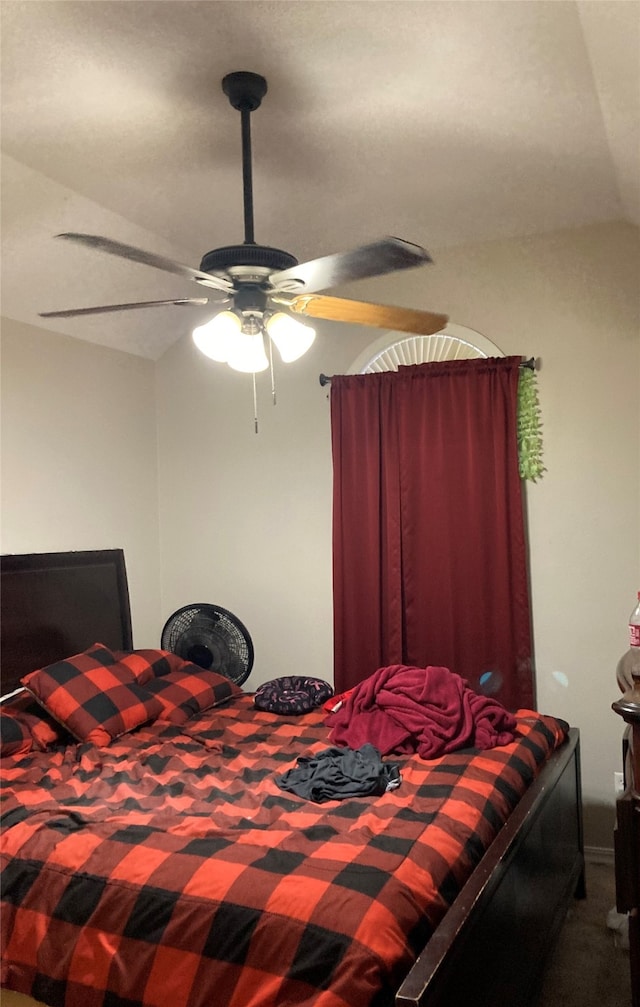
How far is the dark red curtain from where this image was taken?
3.41 meters

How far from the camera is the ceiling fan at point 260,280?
1.96 metres

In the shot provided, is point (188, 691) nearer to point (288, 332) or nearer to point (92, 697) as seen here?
point (92, 697)

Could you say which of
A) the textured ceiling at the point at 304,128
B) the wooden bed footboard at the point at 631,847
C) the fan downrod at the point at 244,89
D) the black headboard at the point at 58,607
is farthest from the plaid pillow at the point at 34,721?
the fan downrod at the point at 244,89

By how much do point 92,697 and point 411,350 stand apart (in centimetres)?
221

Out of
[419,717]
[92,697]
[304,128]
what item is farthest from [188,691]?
[304,128]

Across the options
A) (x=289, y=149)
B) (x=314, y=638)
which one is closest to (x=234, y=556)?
(x=314, y=638)

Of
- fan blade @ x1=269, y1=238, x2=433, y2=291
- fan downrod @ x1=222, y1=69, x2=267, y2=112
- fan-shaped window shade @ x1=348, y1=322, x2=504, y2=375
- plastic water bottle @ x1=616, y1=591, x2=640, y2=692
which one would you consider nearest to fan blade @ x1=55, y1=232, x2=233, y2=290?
fan blade @ x1=269, y1=238, x2=433, y2=291

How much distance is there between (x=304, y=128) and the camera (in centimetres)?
245

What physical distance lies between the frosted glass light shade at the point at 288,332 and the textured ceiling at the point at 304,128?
2.15ft

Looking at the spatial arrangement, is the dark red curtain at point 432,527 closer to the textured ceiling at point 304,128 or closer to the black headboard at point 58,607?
the textured ceiling at point 304,128

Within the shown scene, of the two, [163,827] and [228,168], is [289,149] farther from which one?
[163,827]

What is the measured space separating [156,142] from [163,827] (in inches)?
83.3

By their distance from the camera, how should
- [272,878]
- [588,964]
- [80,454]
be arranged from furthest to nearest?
1. [80,454]
2. [588,964]
3. [272,878]

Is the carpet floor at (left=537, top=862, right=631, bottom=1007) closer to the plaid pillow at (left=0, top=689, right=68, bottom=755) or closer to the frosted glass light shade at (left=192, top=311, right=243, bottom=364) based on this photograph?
the plaid pillow at (left=0, top=689, right=68, bottom=755)
